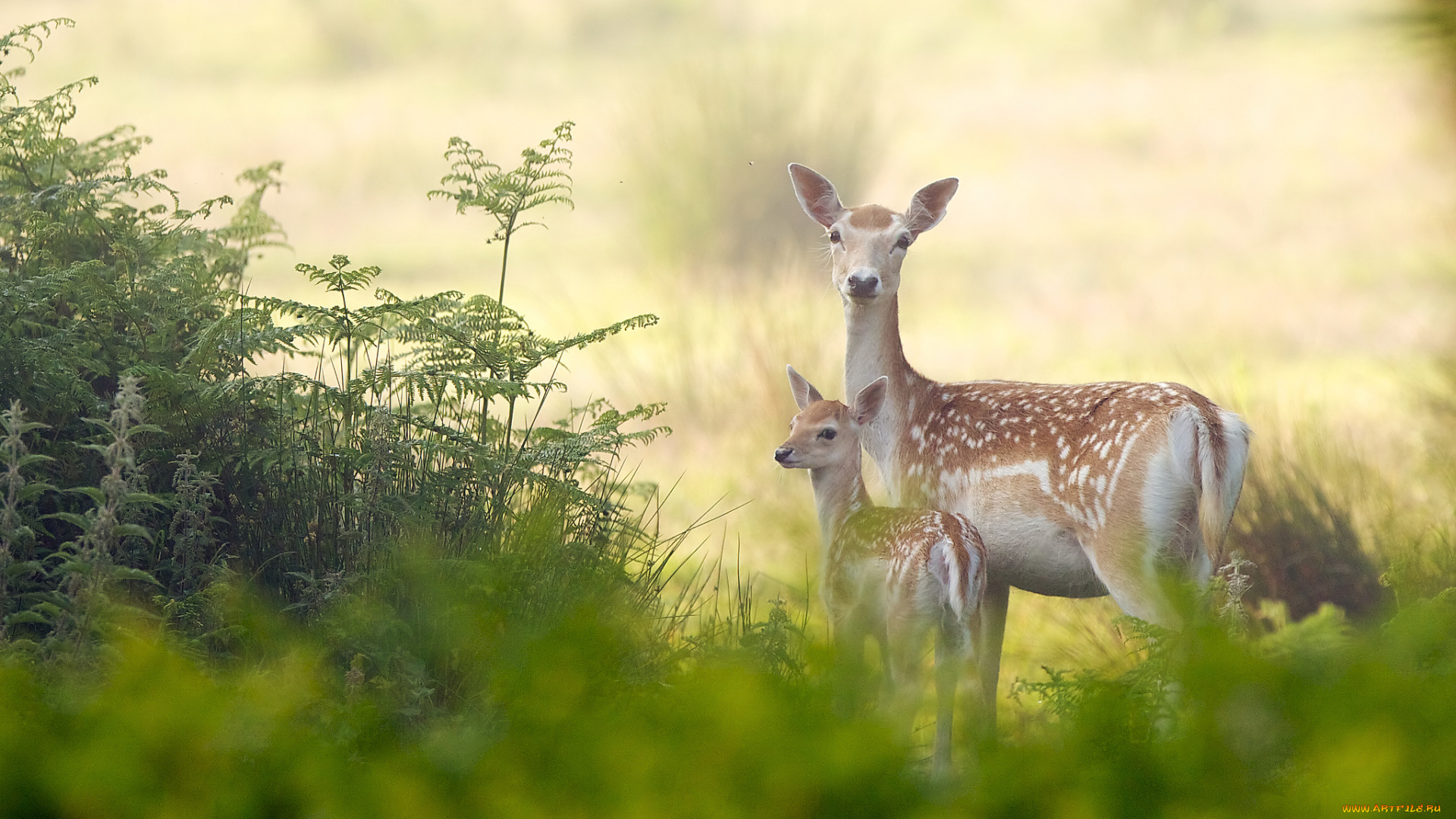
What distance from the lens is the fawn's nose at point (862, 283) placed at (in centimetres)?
363

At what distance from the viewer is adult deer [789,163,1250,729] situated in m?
3.34

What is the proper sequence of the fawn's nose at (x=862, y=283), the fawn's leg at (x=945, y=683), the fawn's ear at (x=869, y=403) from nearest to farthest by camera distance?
the fawn's leg at (x=945, y=683)
the fawn's nose at (x=862, y=283)
the fawn's ear at (x=869, y=403)

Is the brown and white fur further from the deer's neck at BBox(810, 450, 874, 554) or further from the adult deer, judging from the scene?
the adult deer

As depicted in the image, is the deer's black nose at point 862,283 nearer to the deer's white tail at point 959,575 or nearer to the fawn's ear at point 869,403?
the fawn's ear at point 869,403

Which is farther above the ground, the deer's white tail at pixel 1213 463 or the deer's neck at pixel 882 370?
the deer's neck at pixel 882 370

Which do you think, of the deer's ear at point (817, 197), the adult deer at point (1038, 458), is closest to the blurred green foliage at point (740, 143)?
the deer's ear at point (817, 197)

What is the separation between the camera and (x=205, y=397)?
11.6 ft

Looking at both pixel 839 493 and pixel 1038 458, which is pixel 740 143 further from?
pixel 1038 458

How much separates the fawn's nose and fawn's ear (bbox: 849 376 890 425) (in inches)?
9.7

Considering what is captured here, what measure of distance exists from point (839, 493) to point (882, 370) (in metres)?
0.40

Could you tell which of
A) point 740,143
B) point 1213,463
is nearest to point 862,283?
point 1213,463

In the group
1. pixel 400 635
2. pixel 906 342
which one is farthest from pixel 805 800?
pixel 906 342

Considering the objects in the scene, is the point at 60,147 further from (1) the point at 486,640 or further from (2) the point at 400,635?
(1) the point at 486,640

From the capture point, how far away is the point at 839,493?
12.5 ft
